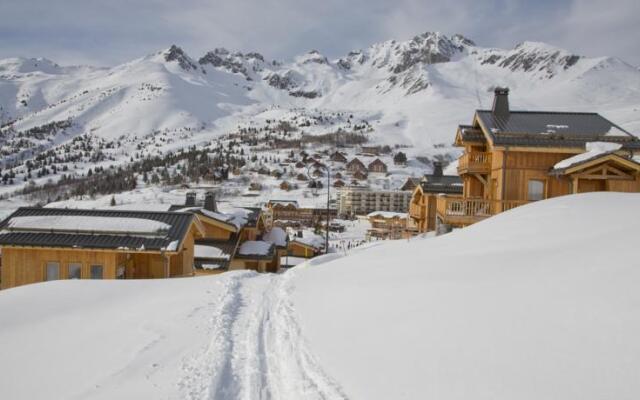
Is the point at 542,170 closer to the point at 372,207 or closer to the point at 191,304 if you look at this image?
the point at 191,304

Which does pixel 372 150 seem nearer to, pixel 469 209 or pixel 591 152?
pixel 469 209

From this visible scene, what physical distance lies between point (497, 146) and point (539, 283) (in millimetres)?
15519

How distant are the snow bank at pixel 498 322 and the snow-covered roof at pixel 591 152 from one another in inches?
357

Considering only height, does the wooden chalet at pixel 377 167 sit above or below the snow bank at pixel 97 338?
above

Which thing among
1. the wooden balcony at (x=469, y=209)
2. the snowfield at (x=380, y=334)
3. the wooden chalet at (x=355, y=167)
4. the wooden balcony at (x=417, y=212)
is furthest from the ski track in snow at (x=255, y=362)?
the wooden chalet at (x=355, y=167)

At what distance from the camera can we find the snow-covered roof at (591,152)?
1903 centimetres

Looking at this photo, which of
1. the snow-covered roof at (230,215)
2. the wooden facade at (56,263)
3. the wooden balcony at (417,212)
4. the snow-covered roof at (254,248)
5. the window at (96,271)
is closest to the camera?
the wooden facade at (56,263)

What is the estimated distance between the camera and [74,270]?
16.2 m

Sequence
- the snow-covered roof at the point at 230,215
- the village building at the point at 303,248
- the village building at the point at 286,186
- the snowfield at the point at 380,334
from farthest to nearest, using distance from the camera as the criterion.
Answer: the village building at the point at 286,186, the village building at the point at 303,248, the snow-covered roof at the point at 230,215, the snowfield at the point at 380,334

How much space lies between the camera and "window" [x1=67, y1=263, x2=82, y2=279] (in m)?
16.1

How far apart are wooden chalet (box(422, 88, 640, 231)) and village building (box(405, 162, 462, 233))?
9.94m

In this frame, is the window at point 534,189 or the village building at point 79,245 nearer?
the village building at point 79,245

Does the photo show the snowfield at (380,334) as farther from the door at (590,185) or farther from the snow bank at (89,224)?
the door at (590,185)

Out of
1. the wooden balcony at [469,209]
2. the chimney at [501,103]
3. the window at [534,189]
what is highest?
the chimney at [501,103]
